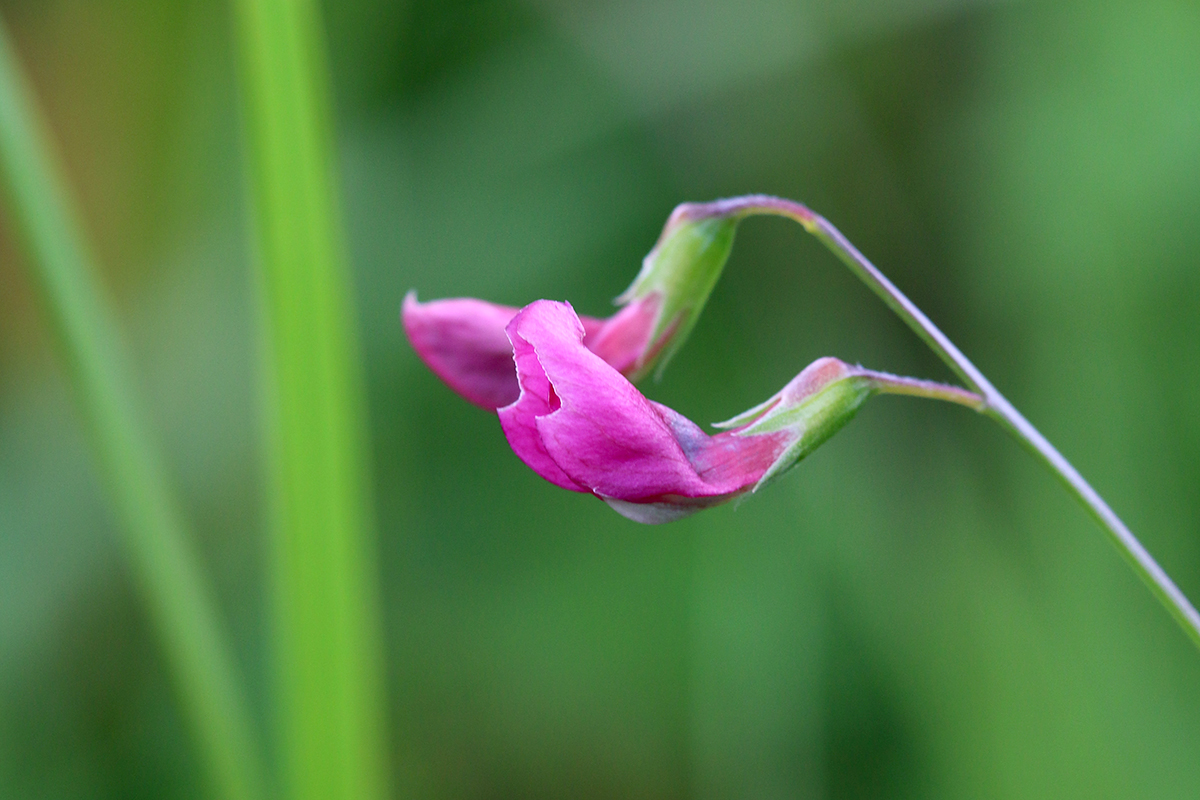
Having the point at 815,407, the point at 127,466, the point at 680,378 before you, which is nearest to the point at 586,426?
the point at 815,407

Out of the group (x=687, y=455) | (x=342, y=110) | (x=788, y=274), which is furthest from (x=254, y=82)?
(x=788, y=274)

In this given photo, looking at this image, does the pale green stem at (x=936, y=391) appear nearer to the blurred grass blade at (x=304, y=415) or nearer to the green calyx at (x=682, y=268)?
the green calyx at (x=682, y=268)

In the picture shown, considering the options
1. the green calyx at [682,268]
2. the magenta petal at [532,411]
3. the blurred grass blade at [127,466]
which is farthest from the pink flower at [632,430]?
the blurred grass blade at [127,466]

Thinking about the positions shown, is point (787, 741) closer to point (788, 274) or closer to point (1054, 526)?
point (1054, 526)

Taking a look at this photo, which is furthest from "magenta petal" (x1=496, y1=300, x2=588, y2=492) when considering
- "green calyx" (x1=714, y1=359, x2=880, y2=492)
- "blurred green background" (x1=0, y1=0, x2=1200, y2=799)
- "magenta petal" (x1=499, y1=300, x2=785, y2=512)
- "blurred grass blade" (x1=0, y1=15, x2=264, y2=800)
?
"blurred green background" (x1=0, y1=0, x2=1200, y2=799)

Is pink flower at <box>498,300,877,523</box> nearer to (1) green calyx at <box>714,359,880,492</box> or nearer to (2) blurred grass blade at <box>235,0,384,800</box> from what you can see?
(1) green calyx at <box>714,359,880,492</box>
